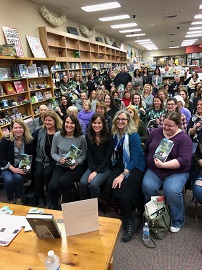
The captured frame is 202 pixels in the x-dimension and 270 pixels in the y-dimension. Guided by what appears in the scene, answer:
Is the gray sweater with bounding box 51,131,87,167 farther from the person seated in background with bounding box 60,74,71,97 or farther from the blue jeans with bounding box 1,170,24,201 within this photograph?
the person seated in background with bounding box 60,74,71,97

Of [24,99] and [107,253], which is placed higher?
[24,99]

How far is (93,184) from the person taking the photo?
2.45 m

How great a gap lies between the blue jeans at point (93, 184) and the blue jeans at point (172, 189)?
0.46m

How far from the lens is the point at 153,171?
Result: 2.44m

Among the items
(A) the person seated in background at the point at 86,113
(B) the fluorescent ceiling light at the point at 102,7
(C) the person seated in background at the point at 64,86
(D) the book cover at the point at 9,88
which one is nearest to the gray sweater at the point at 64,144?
(A) the person seated in background at the point at 86,113

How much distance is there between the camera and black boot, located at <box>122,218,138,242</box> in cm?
221

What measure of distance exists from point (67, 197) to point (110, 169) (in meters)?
0.62

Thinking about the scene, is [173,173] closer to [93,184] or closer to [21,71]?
[93,184]

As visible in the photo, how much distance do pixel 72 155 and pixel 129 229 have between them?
41.2 inches

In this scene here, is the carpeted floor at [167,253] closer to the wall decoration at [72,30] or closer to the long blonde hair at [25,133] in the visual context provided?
the long blonde hair at [25,133]

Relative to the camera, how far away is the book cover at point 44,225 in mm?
1390

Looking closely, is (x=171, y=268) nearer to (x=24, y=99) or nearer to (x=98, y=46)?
(x=24, y=99)

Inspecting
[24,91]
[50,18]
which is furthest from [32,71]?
[50,18]

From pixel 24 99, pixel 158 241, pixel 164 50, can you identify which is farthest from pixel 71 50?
pixel 164 50
